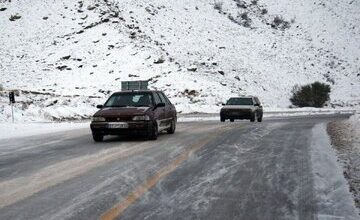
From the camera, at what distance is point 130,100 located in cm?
1472

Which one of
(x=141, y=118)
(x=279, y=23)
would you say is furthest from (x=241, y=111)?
(x=279, y=23)

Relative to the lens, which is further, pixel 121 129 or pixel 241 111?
pixel 241 111

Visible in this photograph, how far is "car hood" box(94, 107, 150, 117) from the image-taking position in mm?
13633

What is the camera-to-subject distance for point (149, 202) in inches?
246

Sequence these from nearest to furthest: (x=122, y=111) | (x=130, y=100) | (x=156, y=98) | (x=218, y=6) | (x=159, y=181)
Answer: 1. (x=159, y=181)
2. (x=122, y=111)
3. (x=130, y=100)
4. (x=156, y=98)
5. (x=218, y=6)

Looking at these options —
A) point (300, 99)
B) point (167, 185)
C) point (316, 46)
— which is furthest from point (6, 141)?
point (316, 46)

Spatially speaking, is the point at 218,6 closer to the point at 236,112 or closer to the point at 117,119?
the point at 236,112

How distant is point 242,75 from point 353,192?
148 feet

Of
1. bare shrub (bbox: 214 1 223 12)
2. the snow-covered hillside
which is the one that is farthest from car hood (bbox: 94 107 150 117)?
bare shrub (bbox: 214 1 223 12)

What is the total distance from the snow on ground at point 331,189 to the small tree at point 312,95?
1521 inches

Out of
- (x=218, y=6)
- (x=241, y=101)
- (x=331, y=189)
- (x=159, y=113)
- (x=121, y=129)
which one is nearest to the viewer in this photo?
(x=331, y=189)

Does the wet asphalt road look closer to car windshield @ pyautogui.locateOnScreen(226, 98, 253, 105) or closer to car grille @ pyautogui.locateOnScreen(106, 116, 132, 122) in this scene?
car grille @ pyautogui.locateOnScreen(106, 116, 132, 122)

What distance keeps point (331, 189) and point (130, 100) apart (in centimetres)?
856

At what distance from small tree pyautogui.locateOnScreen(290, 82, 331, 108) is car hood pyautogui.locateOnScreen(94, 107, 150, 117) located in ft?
122
